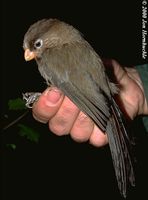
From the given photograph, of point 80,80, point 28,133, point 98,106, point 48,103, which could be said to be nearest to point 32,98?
point 48,103

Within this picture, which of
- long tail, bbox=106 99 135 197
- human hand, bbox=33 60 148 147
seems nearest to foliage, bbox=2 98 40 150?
human hand, bbox=33 60 148 147

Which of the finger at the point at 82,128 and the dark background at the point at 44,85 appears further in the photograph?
the dark background at the point at 44,85

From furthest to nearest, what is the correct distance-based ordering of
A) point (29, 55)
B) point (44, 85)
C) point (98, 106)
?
point (44, 85)
point (29, 55)
point (98, 106)

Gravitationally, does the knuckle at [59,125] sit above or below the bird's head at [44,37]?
below

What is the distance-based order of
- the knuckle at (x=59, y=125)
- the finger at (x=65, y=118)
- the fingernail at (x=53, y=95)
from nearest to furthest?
the fingernail at (x=53, y=95) → the finger at (x=65, y=118) → the knuckle at (x=59, y=125)

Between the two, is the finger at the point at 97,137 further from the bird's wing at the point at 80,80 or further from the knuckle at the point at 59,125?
the bird's wing at the point at 80,80

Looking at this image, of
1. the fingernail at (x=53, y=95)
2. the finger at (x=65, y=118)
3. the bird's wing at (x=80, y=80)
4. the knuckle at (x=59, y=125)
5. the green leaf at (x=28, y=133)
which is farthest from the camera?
the green leaf at (x=28, y=133)

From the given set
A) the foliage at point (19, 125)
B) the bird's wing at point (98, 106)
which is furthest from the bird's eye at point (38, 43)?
the foliage at point (19, 125)

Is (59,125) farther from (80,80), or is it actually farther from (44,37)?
(44,37)
